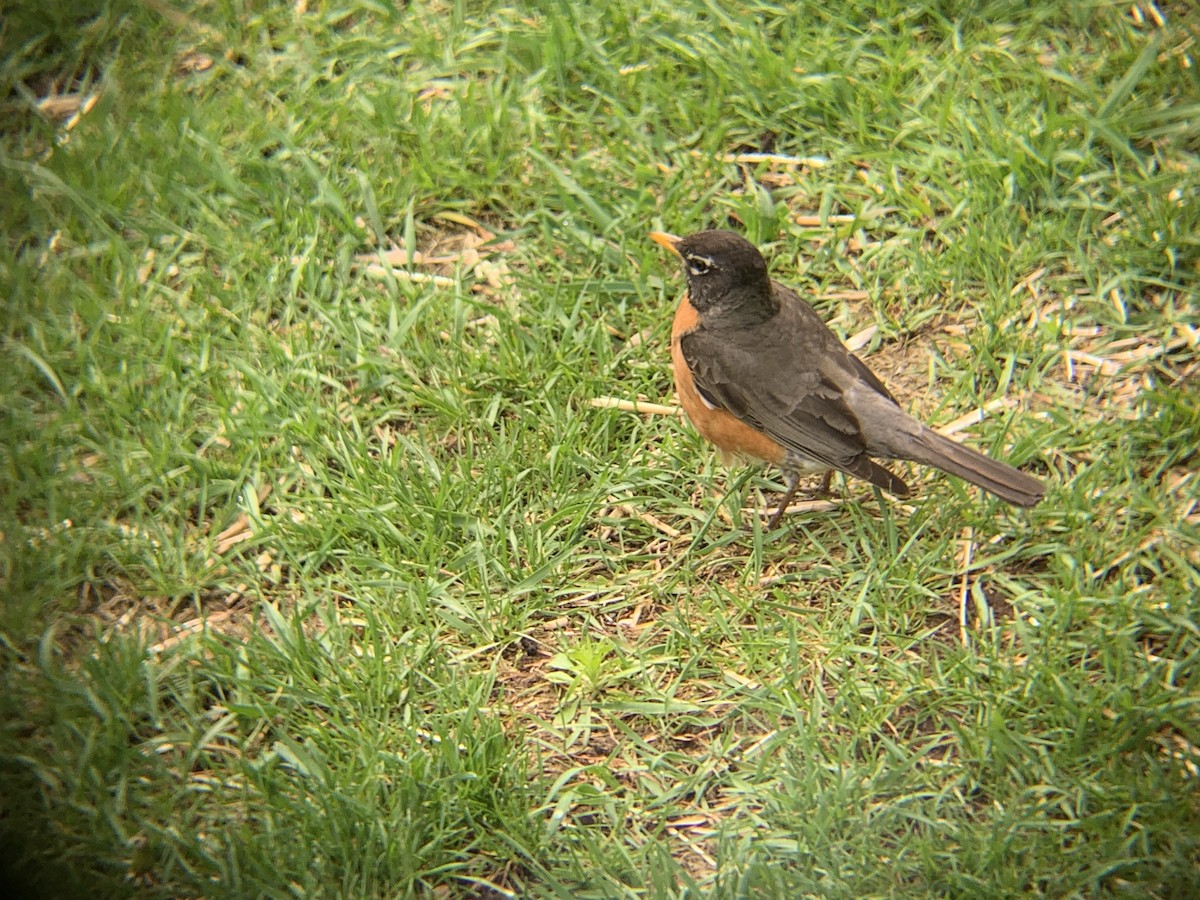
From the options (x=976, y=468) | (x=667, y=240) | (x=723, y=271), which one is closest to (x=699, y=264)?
(x=723, y=271)

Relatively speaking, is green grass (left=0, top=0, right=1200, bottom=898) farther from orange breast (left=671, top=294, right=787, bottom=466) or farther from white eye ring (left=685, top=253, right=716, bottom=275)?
white eye ring (left=685, top=253, right=716, bottom=275)

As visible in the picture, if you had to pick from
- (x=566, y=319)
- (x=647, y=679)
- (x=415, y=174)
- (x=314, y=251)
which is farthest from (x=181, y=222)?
(x=647, y=679)

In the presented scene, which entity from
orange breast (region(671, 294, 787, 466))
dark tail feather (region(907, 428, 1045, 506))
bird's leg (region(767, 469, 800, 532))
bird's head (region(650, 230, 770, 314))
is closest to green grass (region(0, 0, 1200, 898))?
bird's leg (region(767, 469, 800, 532))

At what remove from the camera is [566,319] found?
16.4ft

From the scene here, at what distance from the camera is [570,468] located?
Result: 15.0 ft

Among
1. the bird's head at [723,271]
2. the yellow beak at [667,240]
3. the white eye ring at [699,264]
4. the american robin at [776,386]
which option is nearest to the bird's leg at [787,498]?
the american robin at [776,386]

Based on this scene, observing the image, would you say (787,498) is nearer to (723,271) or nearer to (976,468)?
(976,468)

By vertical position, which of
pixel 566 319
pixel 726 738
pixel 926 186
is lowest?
pixel 726 738

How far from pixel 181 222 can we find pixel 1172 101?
15.1 feet

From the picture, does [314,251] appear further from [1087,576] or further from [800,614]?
[1087,576]

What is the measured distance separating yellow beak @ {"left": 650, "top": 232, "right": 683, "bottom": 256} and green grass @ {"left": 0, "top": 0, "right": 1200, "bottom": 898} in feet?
0.97

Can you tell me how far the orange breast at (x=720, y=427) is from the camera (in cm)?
433

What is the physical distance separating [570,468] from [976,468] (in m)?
1.54

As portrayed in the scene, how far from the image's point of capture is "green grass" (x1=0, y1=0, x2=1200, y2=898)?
354 centimetres
